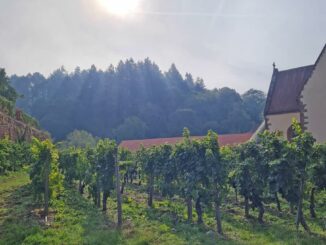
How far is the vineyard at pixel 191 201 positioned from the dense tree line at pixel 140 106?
61.9m

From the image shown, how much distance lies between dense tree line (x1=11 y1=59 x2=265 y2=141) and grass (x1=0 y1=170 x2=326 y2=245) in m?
62.7

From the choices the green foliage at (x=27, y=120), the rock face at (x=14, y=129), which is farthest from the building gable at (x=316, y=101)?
the green foliage at (x=27, y=120)

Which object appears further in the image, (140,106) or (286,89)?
(140,106)

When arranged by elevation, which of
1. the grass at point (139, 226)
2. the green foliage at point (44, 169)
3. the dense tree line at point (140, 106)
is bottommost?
the grass at point (139, 226)

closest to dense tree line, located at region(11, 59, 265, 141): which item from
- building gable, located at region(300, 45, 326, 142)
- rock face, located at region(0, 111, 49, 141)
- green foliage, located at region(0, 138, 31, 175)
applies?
rock face, located at region(0, 111, 49, 141)

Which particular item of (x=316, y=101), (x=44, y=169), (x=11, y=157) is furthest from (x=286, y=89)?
(x=11, y=157)

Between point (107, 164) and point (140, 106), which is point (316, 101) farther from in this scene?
point (140, 106)

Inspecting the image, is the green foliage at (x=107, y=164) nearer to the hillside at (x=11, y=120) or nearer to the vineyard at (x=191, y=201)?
the vineyard at (x=191, y=201)

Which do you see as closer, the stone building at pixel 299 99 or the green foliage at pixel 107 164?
the green foliage at pixel 107 164

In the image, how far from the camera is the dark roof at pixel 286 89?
30844 mm

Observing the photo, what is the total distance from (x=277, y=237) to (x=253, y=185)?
3021mm

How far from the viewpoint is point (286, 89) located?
32.4 metres

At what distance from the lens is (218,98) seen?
8419 cm

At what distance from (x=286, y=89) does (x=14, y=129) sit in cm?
3205
